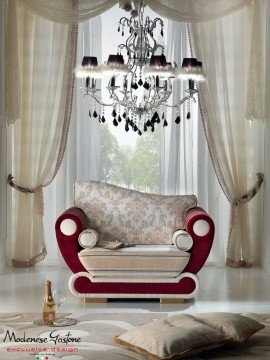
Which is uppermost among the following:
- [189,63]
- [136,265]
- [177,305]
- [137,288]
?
[189,63]

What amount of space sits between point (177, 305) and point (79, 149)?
8.05ft

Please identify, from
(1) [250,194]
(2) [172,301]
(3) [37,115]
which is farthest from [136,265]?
(3) [37,115]

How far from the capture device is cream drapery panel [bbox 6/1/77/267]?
25.7 ft

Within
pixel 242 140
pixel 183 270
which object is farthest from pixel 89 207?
pixel 242 140

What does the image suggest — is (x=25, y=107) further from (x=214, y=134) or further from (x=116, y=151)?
(x=214, y=134)

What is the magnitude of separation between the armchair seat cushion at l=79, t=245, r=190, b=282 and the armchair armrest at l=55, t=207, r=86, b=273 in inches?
4.3

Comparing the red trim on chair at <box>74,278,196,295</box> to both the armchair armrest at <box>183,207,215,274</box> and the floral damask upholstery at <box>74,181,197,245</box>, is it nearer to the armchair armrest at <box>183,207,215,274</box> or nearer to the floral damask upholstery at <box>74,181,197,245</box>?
the armchair armrest at <box>183,207,215,274</box>

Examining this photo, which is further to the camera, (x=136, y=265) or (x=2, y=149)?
(x=2, y=149)

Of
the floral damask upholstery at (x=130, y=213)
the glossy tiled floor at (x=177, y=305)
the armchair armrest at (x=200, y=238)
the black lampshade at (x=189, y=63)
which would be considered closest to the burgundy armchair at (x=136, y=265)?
the armchair armrest at (x=200, y=238)

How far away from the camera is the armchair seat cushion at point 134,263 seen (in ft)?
20.1

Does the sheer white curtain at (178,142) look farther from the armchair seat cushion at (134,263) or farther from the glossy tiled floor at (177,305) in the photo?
the armchair seat cushion at (134,263)

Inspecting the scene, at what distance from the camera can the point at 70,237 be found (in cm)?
625

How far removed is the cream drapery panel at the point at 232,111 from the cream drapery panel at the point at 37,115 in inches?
54.0

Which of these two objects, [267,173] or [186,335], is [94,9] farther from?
[186,335]
